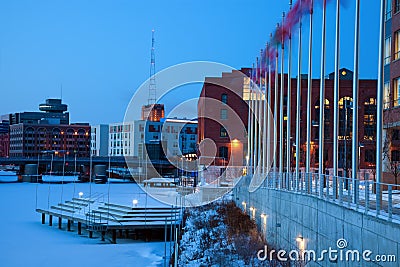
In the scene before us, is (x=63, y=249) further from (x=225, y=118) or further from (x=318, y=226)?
(x=225, y=118)

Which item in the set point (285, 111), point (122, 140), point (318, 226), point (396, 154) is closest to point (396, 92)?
point (396, 154)

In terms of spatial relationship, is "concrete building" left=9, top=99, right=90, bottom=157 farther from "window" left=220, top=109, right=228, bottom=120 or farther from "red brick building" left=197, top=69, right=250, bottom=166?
"window" left=220, top=109, right=228, bottom=120

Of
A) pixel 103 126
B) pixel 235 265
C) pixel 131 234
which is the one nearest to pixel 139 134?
pixel 103 126

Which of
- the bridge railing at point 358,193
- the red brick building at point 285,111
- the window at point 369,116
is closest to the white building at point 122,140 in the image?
the red brick building at point 285,111

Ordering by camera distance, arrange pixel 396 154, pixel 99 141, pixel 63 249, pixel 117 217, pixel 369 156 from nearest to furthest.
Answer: pixel 63 249 → pixel 117 217 → pixel 396 154 → pixel 369 156 → pixel 99 141

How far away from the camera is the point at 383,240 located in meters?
12.3

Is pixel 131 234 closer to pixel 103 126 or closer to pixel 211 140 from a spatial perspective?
pixel 211 140

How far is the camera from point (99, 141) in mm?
180500

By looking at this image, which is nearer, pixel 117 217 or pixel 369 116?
pixel 117 217

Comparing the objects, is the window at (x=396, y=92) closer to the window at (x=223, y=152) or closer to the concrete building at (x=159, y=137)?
the window at (x=223, y=152)

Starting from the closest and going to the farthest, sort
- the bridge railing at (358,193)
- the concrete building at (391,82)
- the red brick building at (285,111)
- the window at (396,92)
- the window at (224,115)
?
1. the bridge railing at (358,193)
2. the concrete building at (391,82)
3. the window at (396,92)
4. the red brick building at (285,111)
5. the window at (224,115)
